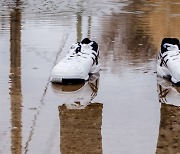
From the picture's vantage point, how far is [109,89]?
5844mm

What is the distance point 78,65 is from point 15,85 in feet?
2.20

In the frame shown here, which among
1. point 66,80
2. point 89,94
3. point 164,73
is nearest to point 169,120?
point 89,94

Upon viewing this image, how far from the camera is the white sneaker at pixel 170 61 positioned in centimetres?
603

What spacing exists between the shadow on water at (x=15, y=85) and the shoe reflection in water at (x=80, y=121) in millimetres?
326

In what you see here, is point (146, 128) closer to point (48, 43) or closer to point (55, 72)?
point (55, 72)

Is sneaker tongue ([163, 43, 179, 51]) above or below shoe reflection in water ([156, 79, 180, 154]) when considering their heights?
above

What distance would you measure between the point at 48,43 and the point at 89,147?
13.8ft

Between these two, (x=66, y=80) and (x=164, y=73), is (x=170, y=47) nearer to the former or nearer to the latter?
(x=164, y=73)

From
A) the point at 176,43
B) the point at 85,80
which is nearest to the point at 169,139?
the point at 85,80

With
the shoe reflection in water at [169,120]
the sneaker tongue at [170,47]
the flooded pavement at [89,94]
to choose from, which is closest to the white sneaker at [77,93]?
the flooded pavement at [89,94]

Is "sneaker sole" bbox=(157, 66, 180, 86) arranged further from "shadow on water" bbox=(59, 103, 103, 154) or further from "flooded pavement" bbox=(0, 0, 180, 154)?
"shadow on water" bbox=(59, 103, 103, 154)

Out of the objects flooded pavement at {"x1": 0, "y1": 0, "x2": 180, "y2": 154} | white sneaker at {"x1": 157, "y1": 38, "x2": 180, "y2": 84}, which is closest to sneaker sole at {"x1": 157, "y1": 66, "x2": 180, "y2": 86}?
white sneaker at {"x1": 157, "y1": 38, "x2": 180, "y2": 84}

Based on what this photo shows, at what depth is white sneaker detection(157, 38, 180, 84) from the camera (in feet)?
19.8

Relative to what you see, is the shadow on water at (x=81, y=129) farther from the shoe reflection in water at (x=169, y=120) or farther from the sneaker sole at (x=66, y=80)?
the sneaker sole at (x=66, y=80)
